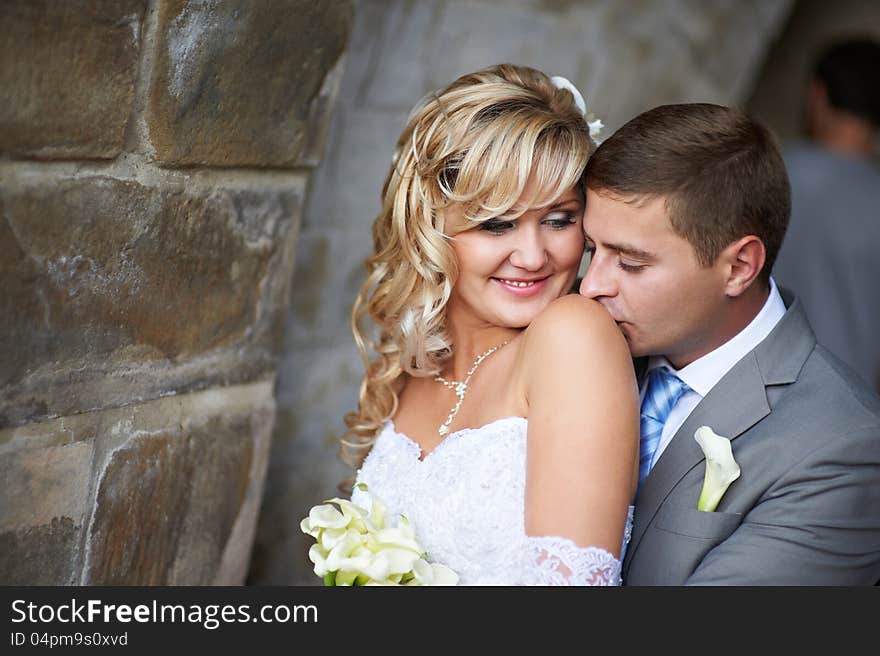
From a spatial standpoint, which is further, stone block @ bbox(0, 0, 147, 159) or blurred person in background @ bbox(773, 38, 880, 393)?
blurred person in background @ bbox(773, 38, 880, 393)

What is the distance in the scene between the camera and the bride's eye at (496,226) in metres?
2.13

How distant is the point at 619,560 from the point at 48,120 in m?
1.20

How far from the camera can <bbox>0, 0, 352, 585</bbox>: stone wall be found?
1.73 meters

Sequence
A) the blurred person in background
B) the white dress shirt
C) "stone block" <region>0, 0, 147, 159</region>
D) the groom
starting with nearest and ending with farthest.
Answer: "stone block" <region>0, 0, 147, 159</region> < the groom < the white dress shirt < the blurred person in background

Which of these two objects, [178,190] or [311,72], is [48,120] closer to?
[178,190]

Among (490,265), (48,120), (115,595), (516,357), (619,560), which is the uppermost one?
(48,120)

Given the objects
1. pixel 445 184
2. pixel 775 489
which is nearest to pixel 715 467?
pixel 775 489

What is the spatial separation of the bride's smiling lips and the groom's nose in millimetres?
132

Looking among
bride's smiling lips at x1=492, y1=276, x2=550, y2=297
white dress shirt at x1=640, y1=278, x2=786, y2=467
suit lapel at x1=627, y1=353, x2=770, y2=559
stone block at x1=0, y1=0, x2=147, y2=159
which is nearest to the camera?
stone block at x1=0, y1=0, x2=147, y2=159

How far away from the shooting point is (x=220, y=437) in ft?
7.41

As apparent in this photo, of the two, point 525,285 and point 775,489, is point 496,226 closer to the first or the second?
point 525,285

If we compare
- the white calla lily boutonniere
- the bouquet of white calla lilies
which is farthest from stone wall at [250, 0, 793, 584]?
the white calla lily boutonniere

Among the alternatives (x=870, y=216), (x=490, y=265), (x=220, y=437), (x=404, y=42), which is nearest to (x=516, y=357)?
(x=490, y=265)

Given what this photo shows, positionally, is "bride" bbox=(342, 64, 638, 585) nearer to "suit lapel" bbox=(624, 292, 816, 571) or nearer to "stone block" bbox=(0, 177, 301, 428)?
"suit lapel" bbox=(624, 292, 816, 571)
